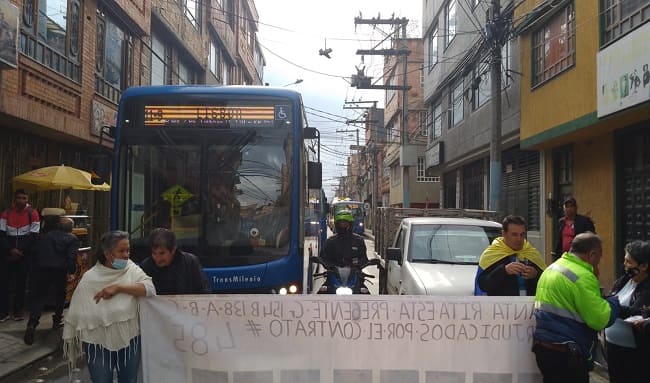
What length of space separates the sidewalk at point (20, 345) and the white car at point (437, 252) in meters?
4.43

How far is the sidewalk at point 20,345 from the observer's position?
256 inches

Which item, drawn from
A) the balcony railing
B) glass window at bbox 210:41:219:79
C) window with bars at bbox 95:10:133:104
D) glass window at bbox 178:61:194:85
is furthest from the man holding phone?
glass window at bbox 210:41:219:79

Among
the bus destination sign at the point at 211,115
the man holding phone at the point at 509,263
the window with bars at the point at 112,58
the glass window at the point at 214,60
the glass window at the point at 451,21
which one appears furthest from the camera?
the glass window at the point at 214,60

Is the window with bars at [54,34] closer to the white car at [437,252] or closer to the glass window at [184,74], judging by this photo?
the white car at [437,252]

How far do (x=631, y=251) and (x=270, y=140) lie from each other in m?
4.10

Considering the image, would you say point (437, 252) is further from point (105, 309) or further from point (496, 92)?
point (496, 92)

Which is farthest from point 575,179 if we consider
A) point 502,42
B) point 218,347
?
point 218,347

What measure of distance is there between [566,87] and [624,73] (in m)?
3.07

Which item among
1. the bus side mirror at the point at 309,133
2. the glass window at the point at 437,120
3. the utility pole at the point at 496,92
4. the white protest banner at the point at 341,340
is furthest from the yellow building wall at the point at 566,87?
the glass window at the point at 437,120

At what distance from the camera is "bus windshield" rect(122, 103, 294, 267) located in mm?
6836

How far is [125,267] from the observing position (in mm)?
4047

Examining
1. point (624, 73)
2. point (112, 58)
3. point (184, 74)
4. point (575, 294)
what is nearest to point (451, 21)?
point (184, 74)

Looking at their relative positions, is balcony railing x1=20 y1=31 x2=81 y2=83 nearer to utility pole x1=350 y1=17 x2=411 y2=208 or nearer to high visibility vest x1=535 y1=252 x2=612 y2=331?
high visibility vest x1=535 y1=252 x2=612 y2=331

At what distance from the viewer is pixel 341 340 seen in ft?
14.3
